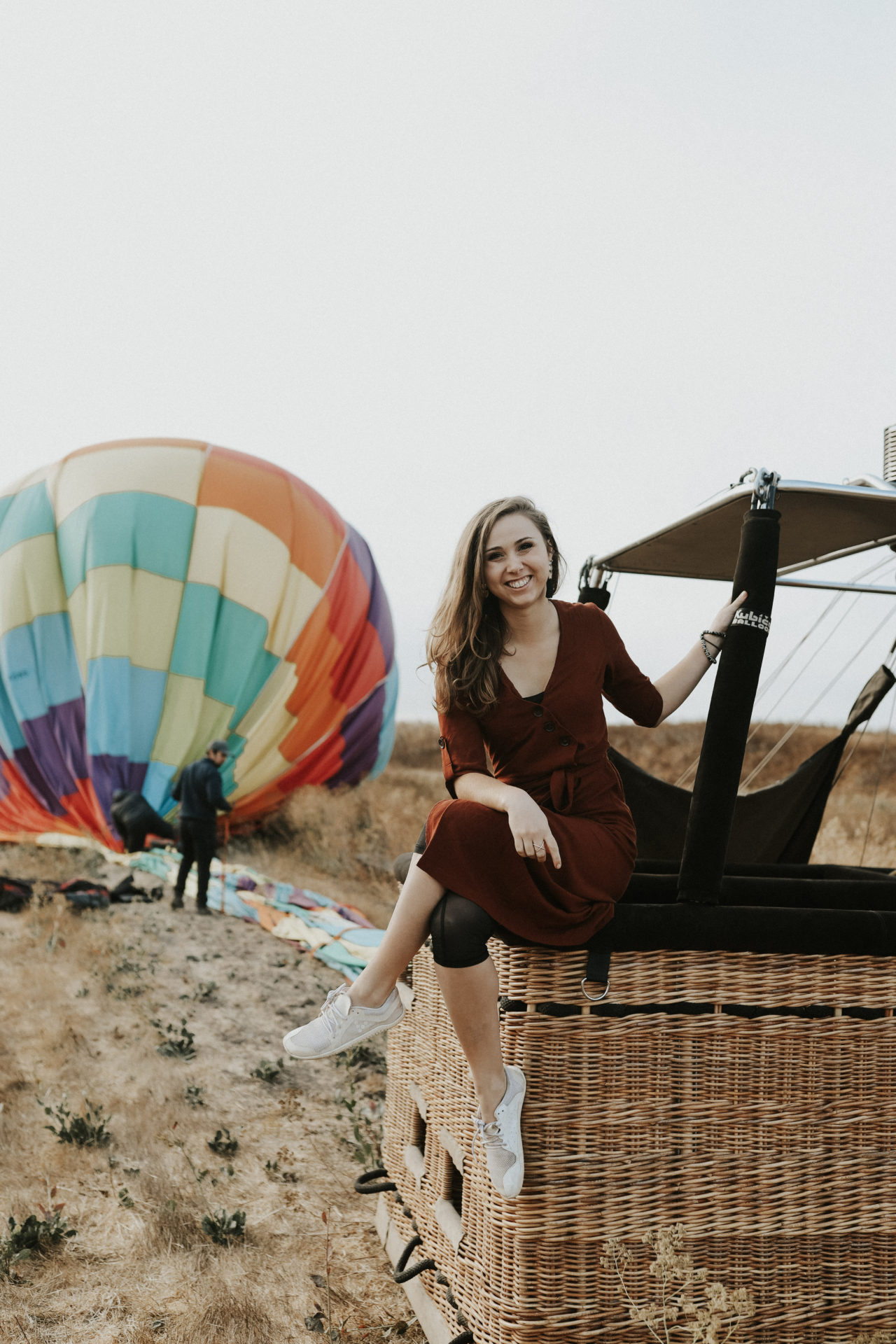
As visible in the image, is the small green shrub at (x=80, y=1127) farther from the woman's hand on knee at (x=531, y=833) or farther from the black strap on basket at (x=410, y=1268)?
the woman's hand on knee at (x=531, y=833)

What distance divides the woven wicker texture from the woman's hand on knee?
17cm

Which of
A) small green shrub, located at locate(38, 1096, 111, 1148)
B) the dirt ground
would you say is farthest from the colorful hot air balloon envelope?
small green shrub, located at locate(38, 1096, 111, 1148)

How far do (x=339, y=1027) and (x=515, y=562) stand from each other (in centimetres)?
84

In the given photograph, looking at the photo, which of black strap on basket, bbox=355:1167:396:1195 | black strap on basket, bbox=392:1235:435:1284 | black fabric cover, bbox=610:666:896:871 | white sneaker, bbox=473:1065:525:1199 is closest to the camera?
white sneaker, bbox=473:1065:525:1199

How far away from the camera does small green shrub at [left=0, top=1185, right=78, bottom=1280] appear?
90.7 inches

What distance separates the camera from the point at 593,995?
5.23 ft

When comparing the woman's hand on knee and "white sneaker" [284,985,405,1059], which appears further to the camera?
"white sneaker" [284,985,405,1059]

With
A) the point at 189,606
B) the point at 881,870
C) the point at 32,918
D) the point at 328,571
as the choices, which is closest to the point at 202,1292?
the point at 881,870

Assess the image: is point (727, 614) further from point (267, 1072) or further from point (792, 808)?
point (267, 1072)

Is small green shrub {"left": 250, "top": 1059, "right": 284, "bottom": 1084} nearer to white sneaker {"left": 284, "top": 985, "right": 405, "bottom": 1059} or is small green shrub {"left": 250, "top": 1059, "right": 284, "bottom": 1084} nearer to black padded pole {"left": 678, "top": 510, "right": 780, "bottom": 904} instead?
white sneaker {"left": 284, "top": 985, "right": 405, "bottom": 1059}

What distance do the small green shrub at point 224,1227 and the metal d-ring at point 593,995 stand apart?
1.36 meters

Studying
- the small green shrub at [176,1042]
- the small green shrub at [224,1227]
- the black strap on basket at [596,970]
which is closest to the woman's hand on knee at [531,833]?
the black strap on basket at [596,970]

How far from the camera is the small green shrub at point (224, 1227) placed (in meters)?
2.42

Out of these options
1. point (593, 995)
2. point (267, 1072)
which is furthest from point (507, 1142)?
point (267, 1072)
